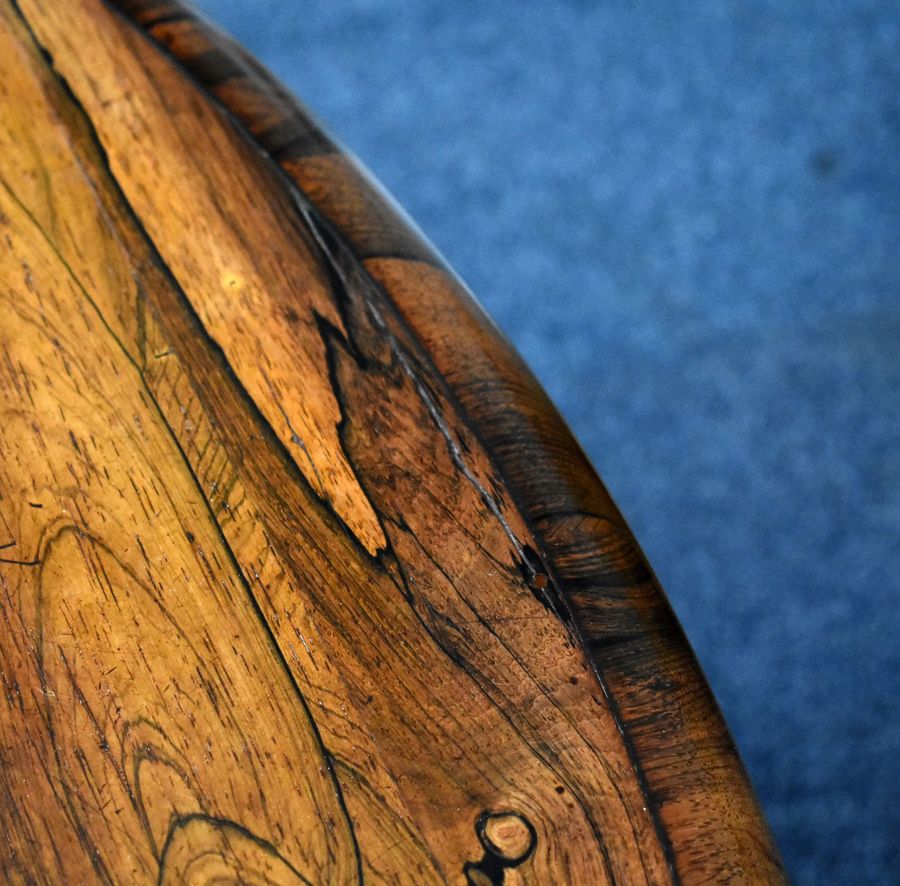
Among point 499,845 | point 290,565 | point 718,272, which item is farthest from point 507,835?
point 718,272

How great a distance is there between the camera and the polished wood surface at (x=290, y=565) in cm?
33

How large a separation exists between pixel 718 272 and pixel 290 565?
0.82 metres

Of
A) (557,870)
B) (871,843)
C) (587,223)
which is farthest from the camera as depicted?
(587,223)

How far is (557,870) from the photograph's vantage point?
0.32 metres

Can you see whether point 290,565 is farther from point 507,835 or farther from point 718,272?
point 718,272

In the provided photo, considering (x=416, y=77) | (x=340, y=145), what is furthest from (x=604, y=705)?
(x=416, y=77)

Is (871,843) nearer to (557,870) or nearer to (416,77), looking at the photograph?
(557,870)

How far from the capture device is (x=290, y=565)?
→ 0.37 m

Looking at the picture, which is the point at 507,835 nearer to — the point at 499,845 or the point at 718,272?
the point at 499,845

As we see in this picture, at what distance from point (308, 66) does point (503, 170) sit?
0.87 feet

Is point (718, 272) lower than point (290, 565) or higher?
higher

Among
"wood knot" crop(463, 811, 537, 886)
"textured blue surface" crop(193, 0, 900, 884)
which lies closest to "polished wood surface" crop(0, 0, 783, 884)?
"wood knot" crop(463, 811, 537, 886)

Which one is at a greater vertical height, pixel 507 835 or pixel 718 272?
pixel 718 272

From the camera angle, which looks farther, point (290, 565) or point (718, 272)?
point (718, 272)
